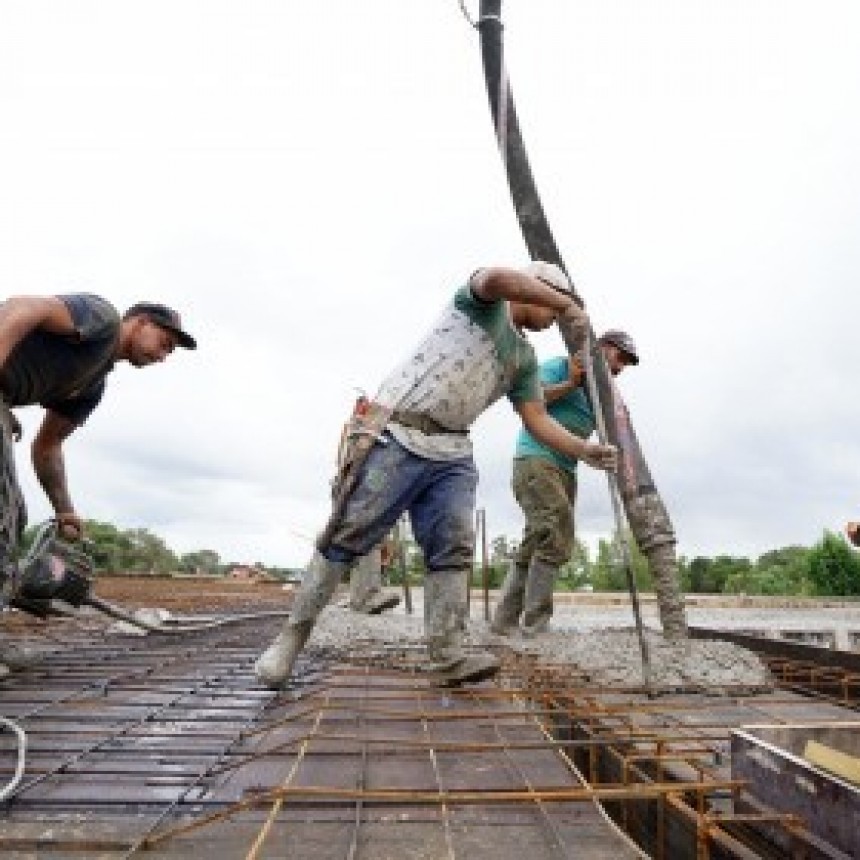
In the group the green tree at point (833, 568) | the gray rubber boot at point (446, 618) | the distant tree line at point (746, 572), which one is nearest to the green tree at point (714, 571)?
the distant tree line at point (746, 572)

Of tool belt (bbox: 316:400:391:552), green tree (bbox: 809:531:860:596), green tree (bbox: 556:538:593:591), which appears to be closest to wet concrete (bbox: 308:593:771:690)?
tool belt (bbox: 316:400:391:552)

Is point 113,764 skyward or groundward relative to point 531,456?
groundward

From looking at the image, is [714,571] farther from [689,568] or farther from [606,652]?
[606,652]

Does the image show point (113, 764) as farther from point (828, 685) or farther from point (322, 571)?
point (828, 685)

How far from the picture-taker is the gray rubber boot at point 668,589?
13.1ft

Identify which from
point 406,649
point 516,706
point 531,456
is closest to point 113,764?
point 516,706

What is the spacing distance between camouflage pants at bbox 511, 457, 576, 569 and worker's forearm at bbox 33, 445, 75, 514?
2338 mm

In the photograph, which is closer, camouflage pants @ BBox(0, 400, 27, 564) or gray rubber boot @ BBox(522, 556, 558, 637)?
camouflage pants @ BBox(0, 400, 27, 564)

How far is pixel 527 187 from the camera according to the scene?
427cm

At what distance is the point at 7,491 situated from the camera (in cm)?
228

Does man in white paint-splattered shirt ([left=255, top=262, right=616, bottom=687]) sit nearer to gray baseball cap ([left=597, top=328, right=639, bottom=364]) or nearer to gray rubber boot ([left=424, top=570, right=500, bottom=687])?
gray rubber boot ([left=424, top=570, right=500, bottom=687])

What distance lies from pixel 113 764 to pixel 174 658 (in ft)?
6.16

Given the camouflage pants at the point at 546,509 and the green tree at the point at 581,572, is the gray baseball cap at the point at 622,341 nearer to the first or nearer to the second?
the camouflage pants at the point at 546,509

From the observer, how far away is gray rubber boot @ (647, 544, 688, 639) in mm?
4008
